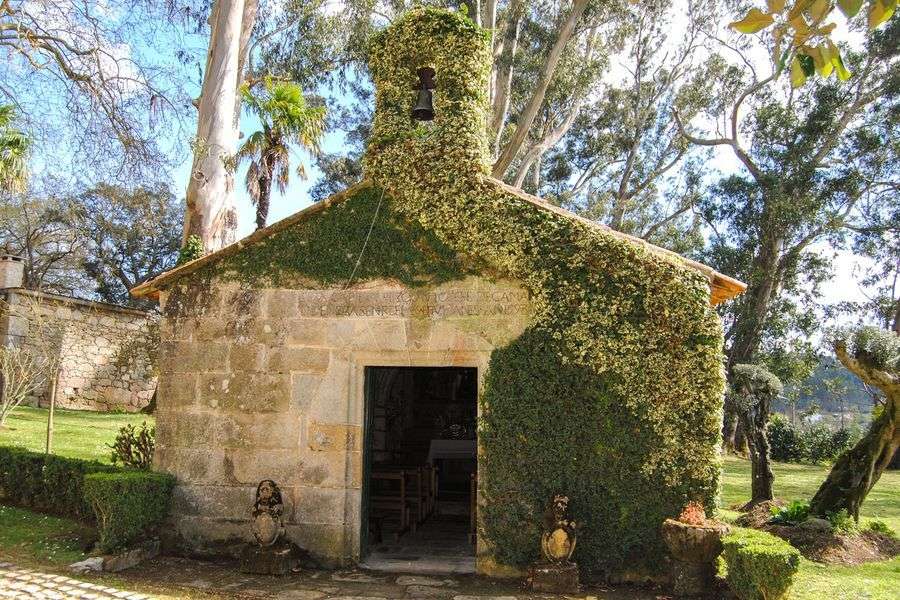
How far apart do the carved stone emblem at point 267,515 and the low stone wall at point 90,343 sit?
1020 cm

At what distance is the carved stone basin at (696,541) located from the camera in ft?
20.4

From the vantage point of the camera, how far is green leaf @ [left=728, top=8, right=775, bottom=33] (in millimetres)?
2323

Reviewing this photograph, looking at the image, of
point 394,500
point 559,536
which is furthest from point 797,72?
point 394,500

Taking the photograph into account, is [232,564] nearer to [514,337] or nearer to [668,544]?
[514,337]

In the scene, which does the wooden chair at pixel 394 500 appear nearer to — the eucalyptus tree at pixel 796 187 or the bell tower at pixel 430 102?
the bell tower at pixel 430 102

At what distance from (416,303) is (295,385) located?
1594mm

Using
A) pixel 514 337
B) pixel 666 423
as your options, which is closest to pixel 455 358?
pixel 514 337

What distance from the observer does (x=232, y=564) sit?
7.26 m

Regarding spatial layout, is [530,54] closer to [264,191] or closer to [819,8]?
[264,191]

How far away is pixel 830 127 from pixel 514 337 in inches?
726

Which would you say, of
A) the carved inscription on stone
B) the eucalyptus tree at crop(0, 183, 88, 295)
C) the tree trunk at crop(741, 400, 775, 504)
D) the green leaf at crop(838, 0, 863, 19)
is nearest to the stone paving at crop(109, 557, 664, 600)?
the carved inscription on stone

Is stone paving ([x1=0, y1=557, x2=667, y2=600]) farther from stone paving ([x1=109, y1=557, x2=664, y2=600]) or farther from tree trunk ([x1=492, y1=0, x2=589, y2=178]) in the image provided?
tree trunk ([x1=492, y1=0, x2=589, y2=178])

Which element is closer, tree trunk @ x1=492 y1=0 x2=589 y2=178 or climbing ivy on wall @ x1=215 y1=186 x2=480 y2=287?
climbing ivy on wall @ x1=215 y1=186 x2=480 y2=287

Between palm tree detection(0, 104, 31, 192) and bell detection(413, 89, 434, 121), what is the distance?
8.27 meters
